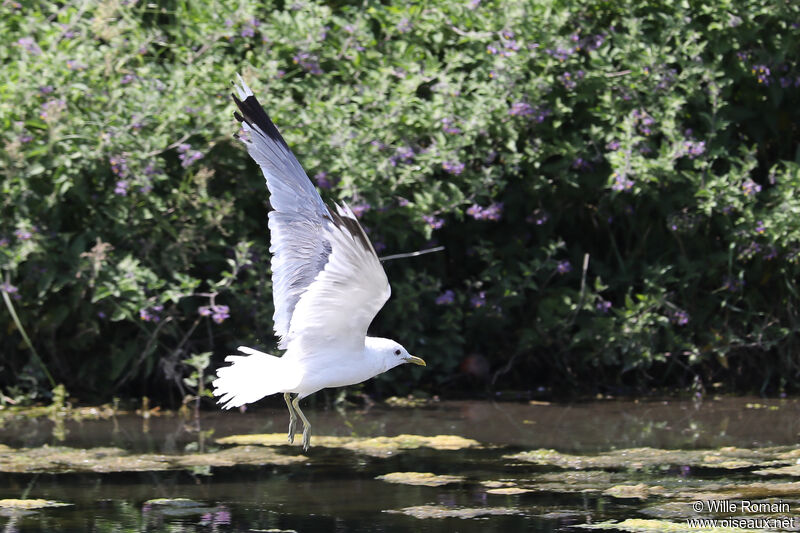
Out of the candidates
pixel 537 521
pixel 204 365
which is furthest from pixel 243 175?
pixel 537 521

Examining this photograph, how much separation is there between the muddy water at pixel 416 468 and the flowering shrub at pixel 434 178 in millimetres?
571

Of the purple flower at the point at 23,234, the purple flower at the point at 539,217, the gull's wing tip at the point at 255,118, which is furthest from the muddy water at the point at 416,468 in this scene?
the gull's wing tip at the point at 255,118

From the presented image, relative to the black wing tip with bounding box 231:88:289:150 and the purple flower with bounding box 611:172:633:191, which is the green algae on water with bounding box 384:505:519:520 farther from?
the purple flower with bounding box 611:172:633:191

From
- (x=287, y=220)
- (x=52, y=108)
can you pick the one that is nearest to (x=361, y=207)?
(x=52, y=108)

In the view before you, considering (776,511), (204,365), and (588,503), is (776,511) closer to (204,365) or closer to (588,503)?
(588,503)

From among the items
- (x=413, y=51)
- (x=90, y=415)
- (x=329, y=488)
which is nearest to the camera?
(x=329, y=488)

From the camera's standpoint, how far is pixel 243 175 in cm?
807

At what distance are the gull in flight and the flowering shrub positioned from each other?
1.98 meters

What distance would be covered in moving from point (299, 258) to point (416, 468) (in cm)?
138

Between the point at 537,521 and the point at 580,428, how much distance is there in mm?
2332

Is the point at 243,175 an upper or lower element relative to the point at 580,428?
upper

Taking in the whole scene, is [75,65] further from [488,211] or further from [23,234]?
[488,211]

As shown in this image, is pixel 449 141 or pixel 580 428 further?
pixel 449 141

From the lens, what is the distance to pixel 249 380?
5.43m
